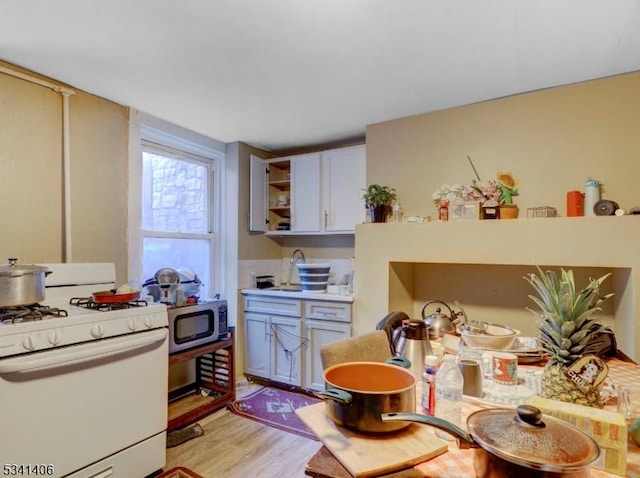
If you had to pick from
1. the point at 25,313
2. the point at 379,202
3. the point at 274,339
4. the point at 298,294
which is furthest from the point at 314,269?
the point at 25,313

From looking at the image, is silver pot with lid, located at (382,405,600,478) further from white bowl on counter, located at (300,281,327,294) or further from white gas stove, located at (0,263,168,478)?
white bowl on counter, located at (300,281,327,294)

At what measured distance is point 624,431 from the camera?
75cm

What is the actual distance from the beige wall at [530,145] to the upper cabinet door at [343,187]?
0.67ft

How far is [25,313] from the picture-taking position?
1575mm

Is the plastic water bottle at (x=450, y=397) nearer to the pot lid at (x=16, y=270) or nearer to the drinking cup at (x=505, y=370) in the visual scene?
the drinking cup at (x=505, y=370)

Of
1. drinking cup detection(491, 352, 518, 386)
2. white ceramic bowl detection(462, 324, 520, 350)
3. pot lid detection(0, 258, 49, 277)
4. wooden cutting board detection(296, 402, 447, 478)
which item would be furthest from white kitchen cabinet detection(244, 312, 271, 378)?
wooden cutting board detection(296, 402, 447, 478)

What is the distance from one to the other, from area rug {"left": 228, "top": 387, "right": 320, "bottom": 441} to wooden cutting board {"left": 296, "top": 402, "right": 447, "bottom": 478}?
5.91 ft

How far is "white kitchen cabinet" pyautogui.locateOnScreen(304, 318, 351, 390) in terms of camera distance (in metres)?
2.95

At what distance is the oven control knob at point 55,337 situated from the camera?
4.97ft

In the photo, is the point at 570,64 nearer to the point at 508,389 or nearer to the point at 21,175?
the point at 508,389

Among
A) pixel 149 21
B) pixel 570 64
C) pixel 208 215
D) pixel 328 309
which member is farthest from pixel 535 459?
pixel 208 215

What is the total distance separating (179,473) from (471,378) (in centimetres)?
177

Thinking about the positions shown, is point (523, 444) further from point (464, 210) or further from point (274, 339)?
point (274, 339)

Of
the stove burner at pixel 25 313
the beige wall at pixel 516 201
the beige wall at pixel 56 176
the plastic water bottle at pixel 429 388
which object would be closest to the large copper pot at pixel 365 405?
the plastic water bottle at pixel 429 388
